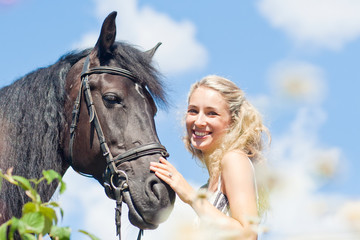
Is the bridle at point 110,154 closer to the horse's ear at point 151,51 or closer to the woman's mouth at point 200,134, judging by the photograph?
the woman's mouth at point 200,134

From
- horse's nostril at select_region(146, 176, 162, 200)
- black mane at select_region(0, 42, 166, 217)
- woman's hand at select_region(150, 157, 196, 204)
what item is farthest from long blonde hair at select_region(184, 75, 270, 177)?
black mane at select_region(0, 42, 166, 217)

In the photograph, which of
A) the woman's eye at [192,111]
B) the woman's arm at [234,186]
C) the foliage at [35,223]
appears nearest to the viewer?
the foliage at [35,223]

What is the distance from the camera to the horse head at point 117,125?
144 inches

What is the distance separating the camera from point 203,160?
4.12m

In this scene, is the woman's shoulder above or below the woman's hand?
above

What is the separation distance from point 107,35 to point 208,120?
1.42 metres

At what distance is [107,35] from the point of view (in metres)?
4.41

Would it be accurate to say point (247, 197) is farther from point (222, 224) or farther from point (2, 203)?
point (222, 224)

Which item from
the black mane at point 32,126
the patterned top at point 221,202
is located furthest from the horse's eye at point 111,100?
the patterned top at point 221,202

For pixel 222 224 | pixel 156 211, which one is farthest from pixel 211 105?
pixel 222 224

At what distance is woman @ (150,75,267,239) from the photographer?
3.30 m

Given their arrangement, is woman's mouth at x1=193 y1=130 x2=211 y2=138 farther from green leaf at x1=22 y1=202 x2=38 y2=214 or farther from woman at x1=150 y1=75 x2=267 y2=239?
green leaf at x1=22 y1=202 x2=38 y2=214

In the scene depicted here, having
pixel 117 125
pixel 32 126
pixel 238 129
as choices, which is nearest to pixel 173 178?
pixel 238 129

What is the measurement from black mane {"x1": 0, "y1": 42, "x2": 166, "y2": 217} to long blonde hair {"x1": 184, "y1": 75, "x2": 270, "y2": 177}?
0.85m
